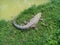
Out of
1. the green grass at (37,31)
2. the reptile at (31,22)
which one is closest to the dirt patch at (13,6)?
the green grass at (37,31)

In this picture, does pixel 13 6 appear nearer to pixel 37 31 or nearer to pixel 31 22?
pixel 31 22

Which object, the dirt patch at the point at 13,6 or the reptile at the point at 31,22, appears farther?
the dirt patch at the point at 13,6

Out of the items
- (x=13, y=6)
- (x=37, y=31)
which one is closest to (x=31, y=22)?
(x=37, y=31)

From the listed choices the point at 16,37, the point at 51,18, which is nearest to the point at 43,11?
the point at 51,18

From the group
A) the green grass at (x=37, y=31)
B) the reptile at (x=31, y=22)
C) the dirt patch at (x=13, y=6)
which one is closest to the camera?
the green grass at (x=37, y=31)

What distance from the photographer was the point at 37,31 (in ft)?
22.9

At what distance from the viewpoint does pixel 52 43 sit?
6.48 m

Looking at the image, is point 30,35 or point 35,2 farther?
point 35,2

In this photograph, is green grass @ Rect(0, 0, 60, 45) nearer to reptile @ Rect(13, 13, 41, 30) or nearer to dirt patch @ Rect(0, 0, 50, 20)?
reptile @ Rect(13, 13, 41, 30)

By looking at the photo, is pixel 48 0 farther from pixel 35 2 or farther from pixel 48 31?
pixel 48 31

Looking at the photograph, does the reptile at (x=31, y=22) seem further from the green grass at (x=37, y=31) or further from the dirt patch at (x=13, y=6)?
the dirt patch at (x=13, y=6)

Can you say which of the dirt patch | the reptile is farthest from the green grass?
the dirt patch

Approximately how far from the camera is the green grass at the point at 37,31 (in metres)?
6.67

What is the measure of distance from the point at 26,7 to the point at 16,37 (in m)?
1.28
